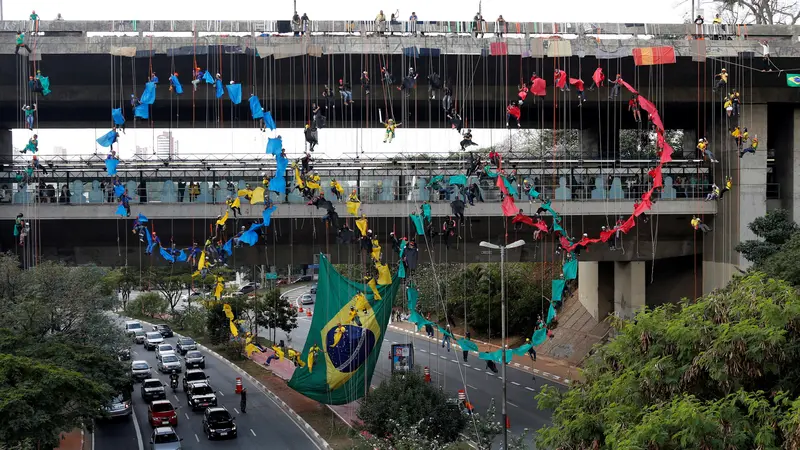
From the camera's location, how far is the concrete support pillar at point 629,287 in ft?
94.7

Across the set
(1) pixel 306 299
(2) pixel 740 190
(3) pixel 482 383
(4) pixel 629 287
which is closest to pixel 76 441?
(3) pixel 482 383

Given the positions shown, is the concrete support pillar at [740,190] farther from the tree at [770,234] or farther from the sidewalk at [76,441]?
the sidewalk at [76,441]

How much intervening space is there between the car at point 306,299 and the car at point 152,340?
45.4ft

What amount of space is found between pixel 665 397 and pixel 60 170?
66.3 ft

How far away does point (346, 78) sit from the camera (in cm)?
2422

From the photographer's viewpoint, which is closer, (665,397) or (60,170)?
(665,397)

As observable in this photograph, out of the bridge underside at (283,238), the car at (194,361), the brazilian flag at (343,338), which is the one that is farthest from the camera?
the car at (194,361)

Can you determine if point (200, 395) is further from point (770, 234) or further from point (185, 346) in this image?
point (770, 234)

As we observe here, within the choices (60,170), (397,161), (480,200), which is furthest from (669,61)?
(60,170)

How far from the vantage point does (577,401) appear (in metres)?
12.2

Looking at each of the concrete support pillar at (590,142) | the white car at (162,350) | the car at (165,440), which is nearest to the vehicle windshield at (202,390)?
the car at (165,440)

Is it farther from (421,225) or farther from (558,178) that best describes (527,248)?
(421,225)

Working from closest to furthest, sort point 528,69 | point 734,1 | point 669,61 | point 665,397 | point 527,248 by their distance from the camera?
1. point 665,397
2. point 669,61
3. point 528,69
4. point 527,248
5. point 734,1

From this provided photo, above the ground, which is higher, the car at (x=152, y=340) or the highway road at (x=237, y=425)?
the highway road at (x=237, y=425)
